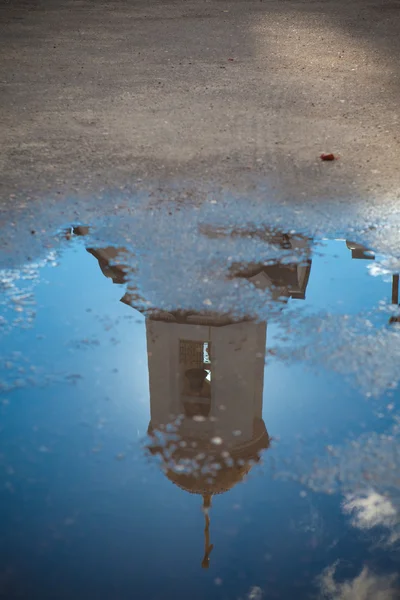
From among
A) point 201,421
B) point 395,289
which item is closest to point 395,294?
point 395,289

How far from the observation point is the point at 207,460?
1979mm

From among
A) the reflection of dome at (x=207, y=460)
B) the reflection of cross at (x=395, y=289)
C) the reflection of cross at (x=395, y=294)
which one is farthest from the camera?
the reflection of cross at (x=395, y=289)

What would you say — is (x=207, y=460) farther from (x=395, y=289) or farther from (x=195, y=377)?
(x=395, y=289)

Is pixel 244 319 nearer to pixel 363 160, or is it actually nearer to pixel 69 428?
pixel 69 428

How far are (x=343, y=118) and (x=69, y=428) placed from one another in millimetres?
3399

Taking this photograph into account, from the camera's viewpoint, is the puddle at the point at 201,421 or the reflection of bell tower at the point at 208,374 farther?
the reflection of bell tower at the point at 208,374

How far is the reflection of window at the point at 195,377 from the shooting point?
2.17m

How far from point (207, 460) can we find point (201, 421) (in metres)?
0.18

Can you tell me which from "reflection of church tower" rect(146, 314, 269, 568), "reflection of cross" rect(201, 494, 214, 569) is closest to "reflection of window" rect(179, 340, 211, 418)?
"reflection of church tower" rect(146, 314, 269, 568)

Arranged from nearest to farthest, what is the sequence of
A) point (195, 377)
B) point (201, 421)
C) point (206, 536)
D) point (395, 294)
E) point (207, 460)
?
point (206, 536)
point (207, 460)
point (201, 421)
point (195, 377)
point (395, 294)

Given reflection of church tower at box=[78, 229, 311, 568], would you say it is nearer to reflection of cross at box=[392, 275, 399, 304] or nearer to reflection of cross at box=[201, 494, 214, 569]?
reflection of cross at box=[201, 494, 214, 569]

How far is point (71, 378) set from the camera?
2.32 m

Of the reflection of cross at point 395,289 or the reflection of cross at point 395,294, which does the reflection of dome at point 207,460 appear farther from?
the reflection of cross at point 395,289

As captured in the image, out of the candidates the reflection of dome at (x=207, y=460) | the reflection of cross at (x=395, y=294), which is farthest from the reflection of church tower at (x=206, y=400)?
the reflection of cross at (x=395, y=294)
